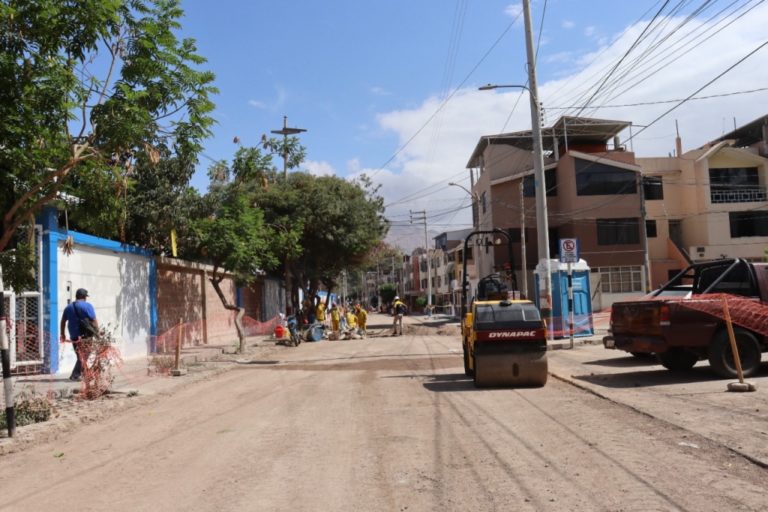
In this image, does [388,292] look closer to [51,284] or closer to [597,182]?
[597,182]

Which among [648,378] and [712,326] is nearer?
[712,326]

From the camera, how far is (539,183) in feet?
70.3

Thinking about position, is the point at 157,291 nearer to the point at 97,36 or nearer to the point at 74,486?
the point at 97,36

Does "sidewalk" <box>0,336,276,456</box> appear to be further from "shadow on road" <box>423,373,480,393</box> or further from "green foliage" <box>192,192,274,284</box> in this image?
"shadow on road" <box>423,373,480,393</box>

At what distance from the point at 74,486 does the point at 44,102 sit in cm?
514

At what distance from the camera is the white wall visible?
51.5 feet

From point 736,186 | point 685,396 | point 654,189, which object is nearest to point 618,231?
point 654,189

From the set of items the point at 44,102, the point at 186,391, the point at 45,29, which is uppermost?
the point at 45,29

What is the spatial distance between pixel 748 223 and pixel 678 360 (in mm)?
38967

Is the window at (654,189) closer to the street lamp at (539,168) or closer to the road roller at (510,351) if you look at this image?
the street lamp at (539,168)

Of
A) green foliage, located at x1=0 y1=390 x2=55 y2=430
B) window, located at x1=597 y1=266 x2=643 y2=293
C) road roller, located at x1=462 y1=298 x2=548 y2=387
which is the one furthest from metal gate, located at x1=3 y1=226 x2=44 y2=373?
window, located at x1=597 y1=266 x2=643 y2=293

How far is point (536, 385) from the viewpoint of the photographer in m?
11.7

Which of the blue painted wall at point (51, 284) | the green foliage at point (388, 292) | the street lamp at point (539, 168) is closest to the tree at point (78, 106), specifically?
the blue painted wall at point (51, 284)

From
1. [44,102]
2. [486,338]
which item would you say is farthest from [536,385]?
[44,102]
